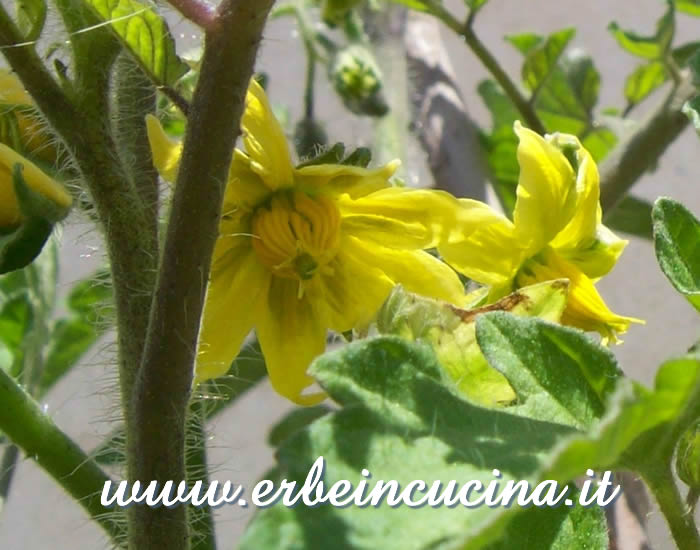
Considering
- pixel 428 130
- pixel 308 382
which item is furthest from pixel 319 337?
pixel 428 130

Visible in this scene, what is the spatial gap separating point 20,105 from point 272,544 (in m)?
0.31

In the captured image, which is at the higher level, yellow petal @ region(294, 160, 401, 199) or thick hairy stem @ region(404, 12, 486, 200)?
yellow petal @ region(294, 160, 401, 199)

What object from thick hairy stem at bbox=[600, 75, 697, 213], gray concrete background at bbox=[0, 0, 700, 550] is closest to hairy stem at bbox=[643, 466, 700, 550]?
thick hairy stem at bbox=[600, 75, 697, 213]

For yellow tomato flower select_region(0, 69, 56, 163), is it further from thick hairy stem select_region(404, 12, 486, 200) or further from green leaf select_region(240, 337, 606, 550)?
thick hairy stem select_region(404, 12, 486, 200)

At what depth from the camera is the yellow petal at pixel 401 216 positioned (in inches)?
22.3

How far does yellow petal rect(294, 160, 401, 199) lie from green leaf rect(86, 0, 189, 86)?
0.14 m

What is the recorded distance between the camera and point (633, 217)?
3.43 ft

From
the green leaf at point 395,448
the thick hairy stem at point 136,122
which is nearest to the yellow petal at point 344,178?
the thick hairy stem at point 136,122

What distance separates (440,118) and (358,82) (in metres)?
0.11

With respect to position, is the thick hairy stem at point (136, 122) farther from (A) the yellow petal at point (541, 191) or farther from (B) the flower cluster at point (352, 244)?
(A) the yellow petal at point (541, 191)

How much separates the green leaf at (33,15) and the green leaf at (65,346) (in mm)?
486

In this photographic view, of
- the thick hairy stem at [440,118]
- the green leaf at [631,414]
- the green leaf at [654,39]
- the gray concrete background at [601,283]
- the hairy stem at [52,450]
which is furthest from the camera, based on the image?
the gray concrete background at [601,283]

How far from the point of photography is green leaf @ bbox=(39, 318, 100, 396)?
2.99 feet

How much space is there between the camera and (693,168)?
90.1 inches
